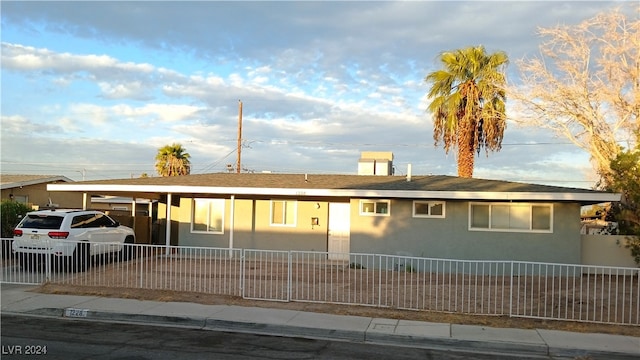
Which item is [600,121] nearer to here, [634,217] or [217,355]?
[634,217]

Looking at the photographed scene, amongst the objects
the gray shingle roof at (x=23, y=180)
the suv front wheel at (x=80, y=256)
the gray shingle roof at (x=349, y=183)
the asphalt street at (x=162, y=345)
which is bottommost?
the asphalt street at (x=162, y=345)

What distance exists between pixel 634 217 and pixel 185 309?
11784 mm

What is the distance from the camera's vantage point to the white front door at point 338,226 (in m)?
20.6

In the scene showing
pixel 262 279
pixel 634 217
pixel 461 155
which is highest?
pixel 461 155

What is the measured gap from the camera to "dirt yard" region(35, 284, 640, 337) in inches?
412

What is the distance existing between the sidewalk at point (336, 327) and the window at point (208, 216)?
9.14 meters

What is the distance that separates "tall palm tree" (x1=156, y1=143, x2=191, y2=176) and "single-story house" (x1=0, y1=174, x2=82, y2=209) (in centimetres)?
1204

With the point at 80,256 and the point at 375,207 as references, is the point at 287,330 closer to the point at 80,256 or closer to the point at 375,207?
the point at 80,256

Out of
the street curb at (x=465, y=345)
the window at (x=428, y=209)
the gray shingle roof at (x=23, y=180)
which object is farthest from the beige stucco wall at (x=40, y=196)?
the street curb at (x=465, y=345)

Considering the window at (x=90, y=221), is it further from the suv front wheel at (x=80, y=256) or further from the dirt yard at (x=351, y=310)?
the dirt yard at (x=351, y=310)

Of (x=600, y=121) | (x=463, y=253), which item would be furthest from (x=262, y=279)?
(x=600, y=121)

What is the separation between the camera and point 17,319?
10.5 m

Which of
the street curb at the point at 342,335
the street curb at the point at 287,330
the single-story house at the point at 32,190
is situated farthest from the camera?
the single-story house at the point at 32,190

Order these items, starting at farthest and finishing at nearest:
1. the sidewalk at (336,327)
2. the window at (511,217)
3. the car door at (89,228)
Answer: the window at (511,217) → the car door at (89,228) → the sidewalk at (336,327)
